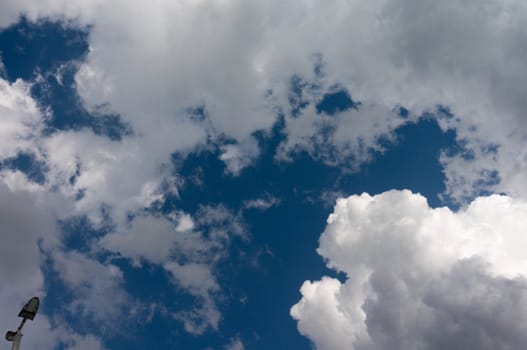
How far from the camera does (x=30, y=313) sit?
40656 millimetres

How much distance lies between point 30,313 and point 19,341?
2824 mm

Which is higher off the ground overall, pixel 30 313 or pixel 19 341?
pixel 30 313

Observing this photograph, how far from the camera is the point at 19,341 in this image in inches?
1571
